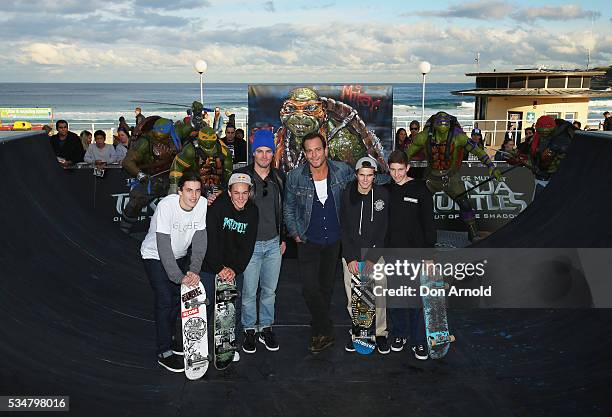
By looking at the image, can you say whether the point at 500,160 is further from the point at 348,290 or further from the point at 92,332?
the point at 92,332

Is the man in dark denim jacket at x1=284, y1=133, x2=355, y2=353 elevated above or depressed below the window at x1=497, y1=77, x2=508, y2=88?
below

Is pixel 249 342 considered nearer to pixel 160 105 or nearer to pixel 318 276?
pixel 318 276

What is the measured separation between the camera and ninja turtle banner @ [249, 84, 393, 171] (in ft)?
33.3

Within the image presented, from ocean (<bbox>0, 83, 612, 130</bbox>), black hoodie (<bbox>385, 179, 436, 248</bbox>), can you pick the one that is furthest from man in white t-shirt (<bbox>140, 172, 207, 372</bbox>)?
ocean (<bbox>0, 83, 612, 130</bbox>)

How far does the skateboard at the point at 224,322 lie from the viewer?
4.86m

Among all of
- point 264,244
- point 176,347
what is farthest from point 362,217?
point 176,347

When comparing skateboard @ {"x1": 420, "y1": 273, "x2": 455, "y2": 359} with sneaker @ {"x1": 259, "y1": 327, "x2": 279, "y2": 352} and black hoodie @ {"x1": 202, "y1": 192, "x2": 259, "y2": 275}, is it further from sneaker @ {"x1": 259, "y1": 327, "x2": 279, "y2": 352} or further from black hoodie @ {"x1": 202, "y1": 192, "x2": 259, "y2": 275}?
black hoodie @ {"x1": 202, "y1": 192, "x2": 259, "y2": 275}

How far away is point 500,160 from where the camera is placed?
1210cm

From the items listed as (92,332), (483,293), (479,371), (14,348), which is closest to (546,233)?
(483,293)

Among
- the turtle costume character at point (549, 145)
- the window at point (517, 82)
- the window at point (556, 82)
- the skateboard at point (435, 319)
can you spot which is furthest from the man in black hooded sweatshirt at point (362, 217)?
the window at point (556, 82)

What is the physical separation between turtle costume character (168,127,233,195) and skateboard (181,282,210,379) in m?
3.04

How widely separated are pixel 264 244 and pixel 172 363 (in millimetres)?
1314

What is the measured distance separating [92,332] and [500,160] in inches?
374

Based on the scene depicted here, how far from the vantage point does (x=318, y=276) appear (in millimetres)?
5375
